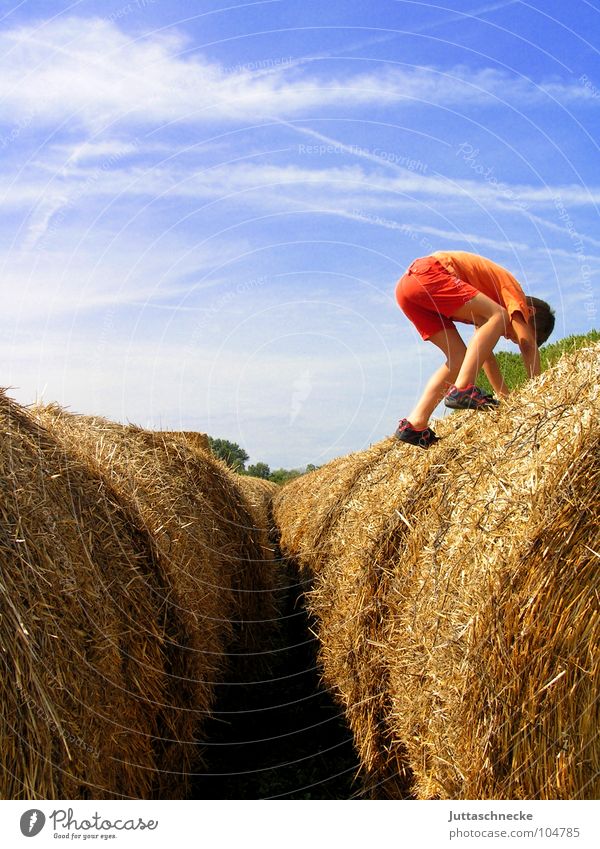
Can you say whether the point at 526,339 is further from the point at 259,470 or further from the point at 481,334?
the point at 259,470

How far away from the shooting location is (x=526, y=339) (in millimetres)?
5242

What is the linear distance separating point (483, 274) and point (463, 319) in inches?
14.5

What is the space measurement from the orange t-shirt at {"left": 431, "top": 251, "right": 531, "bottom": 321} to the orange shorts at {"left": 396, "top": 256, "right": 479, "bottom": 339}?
8cm

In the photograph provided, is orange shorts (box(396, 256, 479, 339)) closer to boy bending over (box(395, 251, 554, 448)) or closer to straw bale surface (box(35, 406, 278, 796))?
boy bending over (box(395, 251, 554, 448))

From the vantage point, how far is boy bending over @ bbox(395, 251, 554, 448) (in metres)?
5.14

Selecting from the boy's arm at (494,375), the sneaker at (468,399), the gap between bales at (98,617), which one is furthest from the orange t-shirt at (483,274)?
the gap between bales at (98,617)

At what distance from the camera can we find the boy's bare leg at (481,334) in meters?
5.10

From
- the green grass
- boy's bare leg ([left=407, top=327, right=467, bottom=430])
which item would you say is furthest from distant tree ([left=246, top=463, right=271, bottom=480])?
boy's bare leg ([left=407, top=327, right=467, bottom=430])

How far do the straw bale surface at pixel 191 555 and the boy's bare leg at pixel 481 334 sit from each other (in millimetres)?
2319

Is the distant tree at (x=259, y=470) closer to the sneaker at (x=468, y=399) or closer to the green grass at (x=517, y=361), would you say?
the green grass at (x=517, y=361)

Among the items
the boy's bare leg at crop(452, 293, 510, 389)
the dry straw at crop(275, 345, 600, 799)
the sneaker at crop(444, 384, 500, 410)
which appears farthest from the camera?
the boy's bare leg at crop(452, 293, 510, 389)
